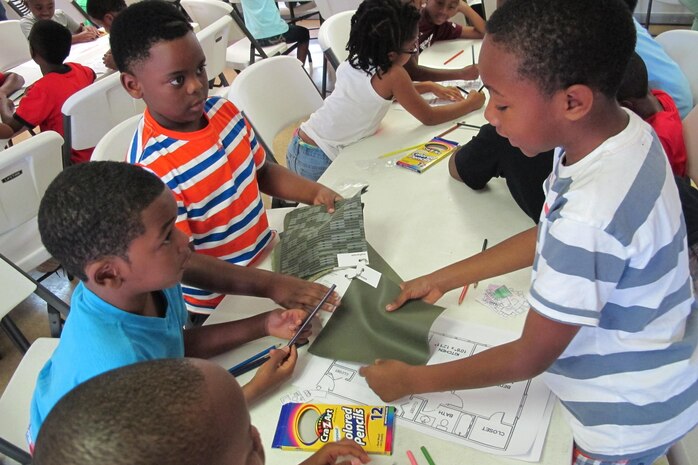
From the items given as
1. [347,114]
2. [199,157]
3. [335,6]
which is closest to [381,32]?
[347,114]

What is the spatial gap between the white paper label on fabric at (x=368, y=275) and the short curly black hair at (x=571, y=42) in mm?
526

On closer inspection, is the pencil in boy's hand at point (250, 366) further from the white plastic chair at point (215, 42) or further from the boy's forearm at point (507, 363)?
the white plastic chair at point (215, 42)

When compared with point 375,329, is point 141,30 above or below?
above

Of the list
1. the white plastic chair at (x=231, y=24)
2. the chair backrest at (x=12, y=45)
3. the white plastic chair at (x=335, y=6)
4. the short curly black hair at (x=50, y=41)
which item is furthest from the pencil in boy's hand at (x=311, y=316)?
the chair backrest at (x=12, y=45)

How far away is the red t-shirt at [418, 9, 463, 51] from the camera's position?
8.07 feet

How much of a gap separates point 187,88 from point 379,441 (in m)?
0.82

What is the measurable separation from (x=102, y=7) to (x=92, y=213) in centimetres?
304

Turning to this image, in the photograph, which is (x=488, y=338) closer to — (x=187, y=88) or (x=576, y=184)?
(x=576, y=184)

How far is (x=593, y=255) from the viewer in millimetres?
635

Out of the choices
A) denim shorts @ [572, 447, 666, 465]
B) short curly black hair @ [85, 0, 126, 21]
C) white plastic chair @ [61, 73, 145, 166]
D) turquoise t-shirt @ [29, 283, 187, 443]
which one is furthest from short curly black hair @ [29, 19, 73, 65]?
denim shorts @ [572, 447, 666, 465]

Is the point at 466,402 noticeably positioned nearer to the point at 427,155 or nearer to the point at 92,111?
the point at 427,155

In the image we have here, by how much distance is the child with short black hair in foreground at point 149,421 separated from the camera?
449mm

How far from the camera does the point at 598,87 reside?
669 millimetres

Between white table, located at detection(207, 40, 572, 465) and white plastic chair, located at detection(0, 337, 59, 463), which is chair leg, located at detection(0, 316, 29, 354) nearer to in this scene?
white plastic chair, located at detection(0, 337, 59, 463)
